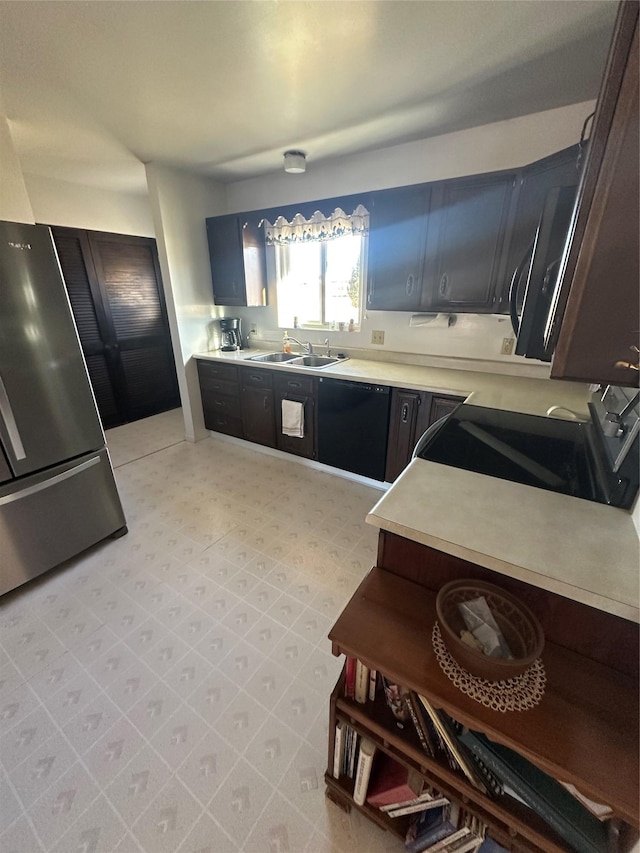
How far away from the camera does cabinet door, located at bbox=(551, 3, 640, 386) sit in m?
0.67

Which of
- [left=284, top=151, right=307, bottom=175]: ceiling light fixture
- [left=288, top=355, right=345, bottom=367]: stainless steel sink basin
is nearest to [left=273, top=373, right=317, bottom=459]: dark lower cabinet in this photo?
[left=288, top=355, right=345, bottom=367]: stainless steel sink basin

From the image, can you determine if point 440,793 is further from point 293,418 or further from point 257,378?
point 257,378

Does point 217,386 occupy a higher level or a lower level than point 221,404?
higher

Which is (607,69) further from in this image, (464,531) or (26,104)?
(26,104)

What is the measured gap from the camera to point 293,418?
291cm

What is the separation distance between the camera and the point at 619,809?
22.7 inches

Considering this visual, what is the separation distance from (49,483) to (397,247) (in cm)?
261

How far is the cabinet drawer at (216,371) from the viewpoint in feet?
10.5

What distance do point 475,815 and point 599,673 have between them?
44cm

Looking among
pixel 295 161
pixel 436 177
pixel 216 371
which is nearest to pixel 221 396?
pixel 216 371

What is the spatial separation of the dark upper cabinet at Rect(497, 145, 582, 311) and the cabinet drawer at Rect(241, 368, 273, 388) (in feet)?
6.01

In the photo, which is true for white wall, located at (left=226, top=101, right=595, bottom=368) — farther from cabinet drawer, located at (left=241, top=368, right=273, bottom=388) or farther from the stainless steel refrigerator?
the stainless steel refrigerator

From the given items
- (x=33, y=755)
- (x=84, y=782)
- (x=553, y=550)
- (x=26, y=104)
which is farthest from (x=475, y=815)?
(x=26, y=104)

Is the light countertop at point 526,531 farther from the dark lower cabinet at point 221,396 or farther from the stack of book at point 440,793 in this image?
the dark lower cabinet at point 221,396
